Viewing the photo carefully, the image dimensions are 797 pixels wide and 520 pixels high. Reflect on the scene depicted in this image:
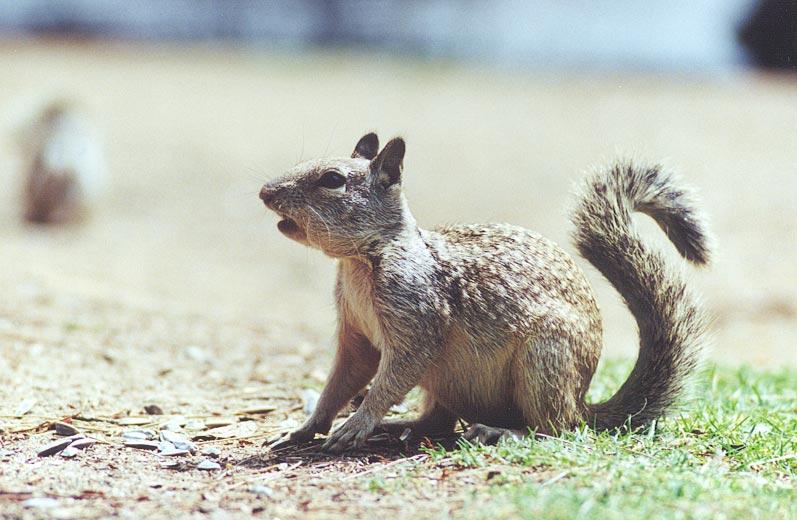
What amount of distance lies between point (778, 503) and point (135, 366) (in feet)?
13.1

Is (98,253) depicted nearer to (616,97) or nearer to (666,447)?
(666,447)

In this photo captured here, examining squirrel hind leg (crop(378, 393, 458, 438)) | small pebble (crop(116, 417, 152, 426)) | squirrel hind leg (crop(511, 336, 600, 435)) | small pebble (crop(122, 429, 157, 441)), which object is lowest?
small pebble (crop(122, 429, 157, 441))

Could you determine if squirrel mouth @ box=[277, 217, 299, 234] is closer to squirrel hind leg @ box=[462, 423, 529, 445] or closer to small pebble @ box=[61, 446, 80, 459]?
squirrel hind leg @ box=[462, 423, 529, 445]

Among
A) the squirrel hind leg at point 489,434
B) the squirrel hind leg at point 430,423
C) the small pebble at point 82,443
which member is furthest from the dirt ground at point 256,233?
the squirrel hind leg at point 430,423

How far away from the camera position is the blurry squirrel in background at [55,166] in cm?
1316

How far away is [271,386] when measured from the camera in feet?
18.3

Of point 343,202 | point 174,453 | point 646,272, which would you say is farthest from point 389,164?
point 174,453

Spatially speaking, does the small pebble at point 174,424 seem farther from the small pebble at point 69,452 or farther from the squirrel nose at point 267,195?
the squirrel nose at point 267,195

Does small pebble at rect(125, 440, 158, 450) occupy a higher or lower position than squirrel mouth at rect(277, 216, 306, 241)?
lower

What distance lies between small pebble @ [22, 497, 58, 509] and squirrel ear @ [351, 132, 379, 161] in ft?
6.53

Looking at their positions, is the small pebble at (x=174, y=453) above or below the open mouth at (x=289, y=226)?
below

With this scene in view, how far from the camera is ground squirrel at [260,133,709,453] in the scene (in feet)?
12.8

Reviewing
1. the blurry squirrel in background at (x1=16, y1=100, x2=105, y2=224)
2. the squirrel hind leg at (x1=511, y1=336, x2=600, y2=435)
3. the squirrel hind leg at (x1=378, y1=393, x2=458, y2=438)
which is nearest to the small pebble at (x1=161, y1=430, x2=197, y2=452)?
the squirrel hind leg at (x1=378, y1=393, x2=458, y2=438)

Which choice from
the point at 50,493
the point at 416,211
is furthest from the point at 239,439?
the point at 416,211
